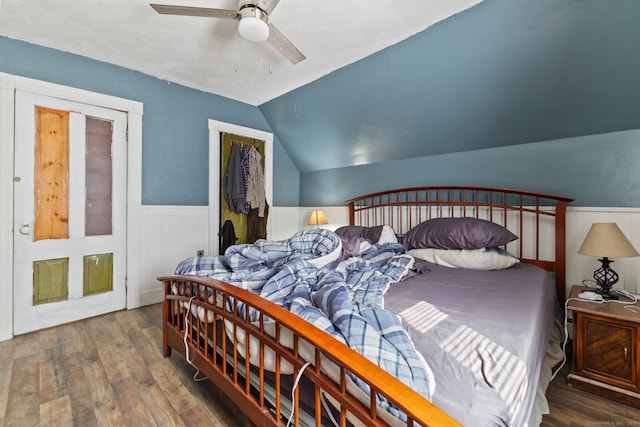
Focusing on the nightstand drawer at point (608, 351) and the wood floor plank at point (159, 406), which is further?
the nightstand drawer at point (608, 351)

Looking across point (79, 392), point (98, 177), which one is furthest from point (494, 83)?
point (98, 177)

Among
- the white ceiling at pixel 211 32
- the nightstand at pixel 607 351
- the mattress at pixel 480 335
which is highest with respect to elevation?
the white ceiling at pixel 211 32

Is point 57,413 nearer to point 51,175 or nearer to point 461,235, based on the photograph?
point 51,175

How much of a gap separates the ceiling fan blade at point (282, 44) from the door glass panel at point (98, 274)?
2.48m

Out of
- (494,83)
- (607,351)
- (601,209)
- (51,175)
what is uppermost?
(494,83)

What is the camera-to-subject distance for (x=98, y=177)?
2.72 meters

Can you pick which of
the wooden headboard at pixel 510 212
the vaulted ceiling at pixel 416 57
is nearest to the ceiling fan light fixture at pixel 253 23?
the vaulted ceiling at pixel 416 57

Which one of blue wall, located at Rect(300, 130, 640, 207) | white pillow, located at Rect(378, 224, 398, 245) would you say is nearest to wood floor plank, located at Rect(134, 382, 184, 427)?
white pillow, located at Rect(378, 224, 398, 245)

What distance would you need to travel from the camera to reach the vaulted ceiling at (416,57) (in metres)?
1.83

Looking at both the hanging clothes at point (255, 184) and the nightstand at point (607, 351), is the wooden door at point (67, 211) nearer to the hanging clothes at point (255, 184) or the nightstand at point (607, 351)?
the hanging clothes at point (255, 184)

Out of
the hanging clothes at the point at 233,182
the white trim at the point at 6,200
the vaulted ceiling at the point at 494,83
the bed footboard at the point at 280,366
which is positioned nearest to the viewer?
the bed footboard at the point at 280,366

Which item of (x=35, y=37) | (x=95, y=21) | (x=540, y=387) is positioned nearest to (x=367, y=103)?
(x=95, y=21)

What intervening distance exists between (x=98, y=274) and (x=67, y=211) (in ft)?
2.09

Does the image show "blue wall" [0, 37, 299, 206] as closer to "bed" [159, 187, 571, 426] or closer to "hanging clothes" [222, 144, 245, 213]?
"hanging clothes" [222, 144, 245, 213]
